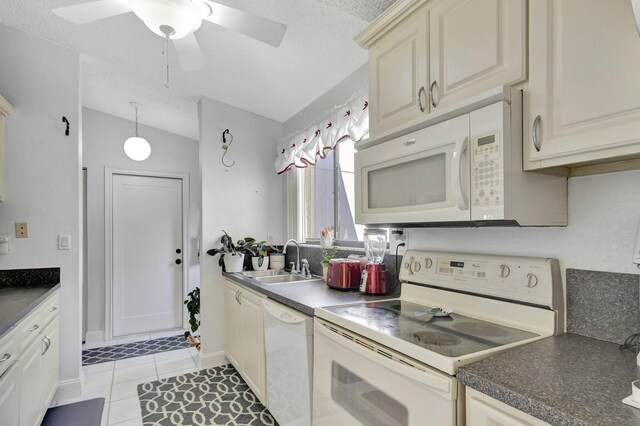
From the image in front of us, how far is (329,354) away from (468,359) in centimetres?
65

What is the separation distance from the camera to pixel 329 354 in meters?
1.46

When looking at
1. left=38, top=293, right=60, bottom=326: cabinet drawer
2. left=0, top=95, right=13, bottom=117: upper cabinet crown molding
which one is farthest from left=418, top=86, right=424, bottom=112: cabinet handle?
left=0, top=95, right=13, bottom=117: upper cabinet crown molding

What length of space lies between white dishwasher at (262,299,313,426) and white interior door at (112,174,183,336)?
256cm

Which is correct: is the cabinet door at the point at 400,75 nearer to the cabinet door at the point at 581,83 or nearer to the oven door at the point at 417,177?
the oven door at the point at 417,177

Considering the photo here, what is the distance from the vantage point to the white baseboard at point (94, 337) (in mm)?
3705

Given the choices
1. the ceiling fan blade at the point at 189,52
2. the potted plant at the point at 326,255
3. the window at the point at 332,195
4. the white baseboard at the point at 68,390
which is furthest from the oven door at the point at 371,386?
the white baseboard at the point at 68,390

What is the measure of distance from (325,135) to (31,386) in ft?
7.53

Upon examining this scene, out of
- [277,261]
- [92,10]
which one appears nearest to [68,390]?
[277,261]

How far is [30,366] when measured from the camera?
6.01ft

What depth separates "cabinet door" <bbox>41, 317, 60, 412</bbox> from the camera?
6.92 ft

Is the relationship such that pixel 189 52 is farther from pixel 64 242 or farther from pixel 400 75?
pixel 64 242

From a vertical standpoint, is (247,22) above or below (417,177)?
above

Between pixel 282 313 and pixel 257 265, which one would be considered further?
pixel 257 265

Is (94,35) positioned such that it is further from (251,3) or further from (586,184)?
(586,184)
